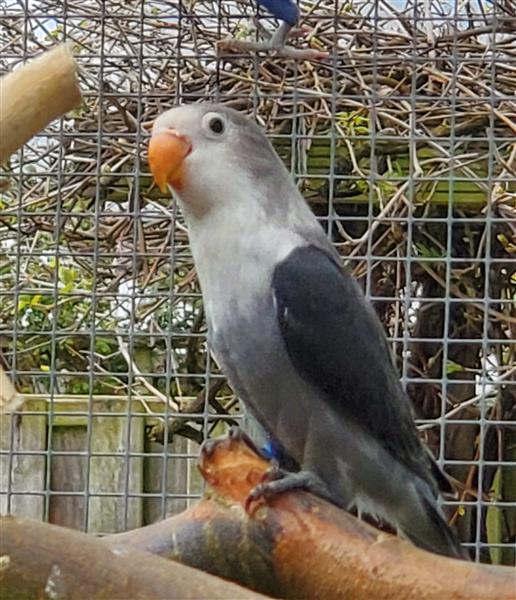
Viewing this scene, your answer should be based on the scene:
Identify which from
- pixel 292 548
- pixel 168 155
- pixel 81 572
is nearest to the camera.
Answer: pixel 81 572

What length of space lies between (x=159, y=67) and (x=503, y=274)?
62cm

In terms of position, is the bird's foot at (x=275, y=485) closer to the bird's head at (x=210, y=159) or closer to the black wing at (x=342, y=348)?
the black wing at (x=342, y=348)

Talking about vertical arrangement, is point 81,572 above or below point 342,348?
below

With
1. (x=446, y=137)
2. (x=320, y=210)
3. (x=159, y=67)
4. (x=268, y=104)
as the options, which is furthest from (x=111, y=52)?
(x=446, y=137)

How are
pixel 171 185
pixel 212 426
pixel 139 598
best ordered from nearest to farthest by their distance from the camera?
pixel 139 598 → pixel 171 185 → pixel 212 426

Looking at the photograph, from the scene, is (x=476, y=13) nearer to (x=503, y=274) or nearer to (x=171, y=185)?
(x=503, y=274)

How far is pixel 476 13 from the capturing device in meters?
1.94

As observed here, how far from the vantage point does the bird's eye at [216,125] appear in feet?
4.41

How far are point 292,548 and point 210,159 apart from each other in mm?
501

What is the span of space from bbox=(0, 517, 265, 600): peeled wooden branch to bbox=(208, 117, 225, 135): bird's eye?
2.15 ft

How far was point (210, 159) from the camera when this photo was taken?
133cm

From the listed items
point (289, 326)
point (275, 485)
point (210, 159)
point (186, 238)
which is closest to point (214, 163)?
point (210, 159)

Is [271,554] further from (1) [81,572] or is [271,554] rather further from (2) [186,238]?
(2) [186,238]

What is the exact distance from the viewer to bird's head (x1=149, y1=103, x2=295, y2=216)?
130 centimetres
